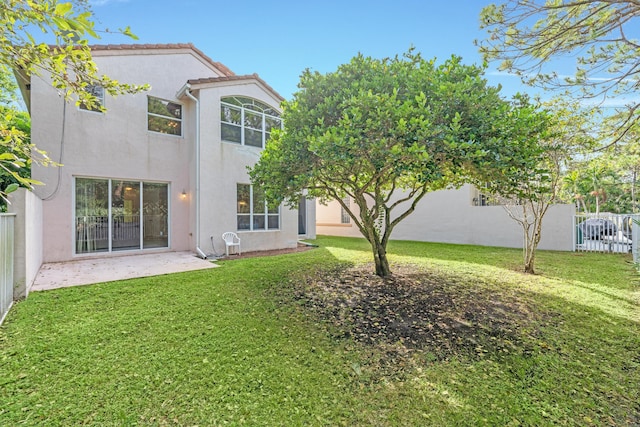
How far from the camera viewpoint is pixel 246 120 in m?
12.8

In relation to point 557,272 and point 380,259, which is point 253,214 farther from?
point 557,272

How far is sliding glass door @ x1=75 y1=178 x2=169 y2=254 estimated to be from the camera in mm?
10086

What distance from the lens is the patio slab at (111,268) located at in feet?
23.7

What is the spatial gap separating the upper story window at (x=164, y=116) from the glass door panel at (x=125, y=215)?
8.17 feet

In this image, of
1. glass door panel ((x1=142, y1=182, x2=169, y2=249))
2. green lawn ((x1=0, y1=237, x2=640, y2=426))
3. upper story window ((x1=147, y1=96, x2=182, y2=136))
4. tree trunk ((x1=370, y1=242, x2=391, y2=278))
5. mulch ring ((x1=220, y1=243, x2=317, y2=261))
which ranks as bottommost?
green lawn ((x1=0, y1=237, x2=640, y2=426))

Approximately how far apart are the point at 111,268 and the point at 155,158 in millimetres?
4797

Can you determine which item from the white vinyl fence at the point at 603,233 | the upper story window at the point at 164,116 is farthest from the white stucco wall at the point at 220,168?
the white vinyl fence at the point at 603,233

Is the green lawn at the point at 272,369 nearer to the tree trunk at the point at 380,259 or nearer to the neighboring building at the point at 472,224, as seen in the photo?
the tree trunk at the point at 380,259

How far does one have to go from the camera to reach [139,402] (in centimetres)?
305

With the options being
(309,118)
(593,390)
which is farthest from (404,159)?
(593,390)

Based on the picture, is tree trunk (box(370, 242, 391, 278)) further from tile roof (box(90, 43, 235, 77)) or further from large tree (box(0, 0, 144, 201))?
tile roof (box(90, 43, 235, 77))

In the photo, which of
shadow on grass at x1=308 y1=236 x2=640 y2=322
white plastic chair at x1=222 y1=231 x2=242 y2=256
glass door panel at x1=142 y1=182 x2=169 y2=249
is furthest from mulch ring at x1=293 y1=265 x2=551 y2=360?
glass door panel at x1=142 y1=182 x2=169 y2=249

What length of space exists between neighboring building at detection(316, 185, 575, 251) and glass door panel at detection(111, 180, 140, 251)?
8.82 meters

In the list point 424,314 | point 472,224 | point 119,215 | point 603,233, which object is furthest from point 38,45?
point 603,233
